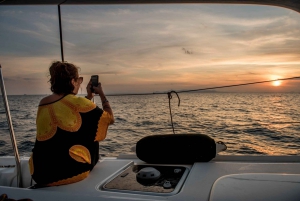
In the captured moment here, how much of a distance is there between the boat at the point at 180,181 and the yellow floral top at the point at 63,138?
92mm

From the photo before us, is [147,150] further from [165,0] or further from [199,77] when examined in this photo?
[199,77]

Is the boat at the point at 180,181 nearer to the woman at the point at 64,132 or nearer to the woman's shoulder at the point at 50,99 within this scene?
the woman at the point at 64,132

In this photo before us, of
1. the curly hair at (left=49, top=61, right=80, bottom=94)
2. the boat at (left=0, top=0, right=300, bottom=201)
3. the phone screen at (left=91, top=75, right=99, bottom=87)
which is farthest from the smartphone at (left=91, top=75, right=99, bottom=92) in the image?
the boat at (left=0, top=0, right=300, bottom=201)

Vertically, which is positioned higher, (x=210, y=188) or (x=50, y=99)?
(x=50, y=99)

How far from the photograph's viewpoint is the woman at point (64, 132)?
191 cm

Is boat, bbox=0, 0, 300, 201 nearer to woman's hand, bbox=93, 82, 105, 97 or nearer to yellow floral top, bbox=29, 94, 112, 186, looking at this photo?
yellow floral top, bbox=29, 94, 112, 186

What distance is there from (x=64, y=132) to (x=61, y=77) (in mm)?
399

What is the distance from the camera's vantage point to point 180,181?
200 centimetres

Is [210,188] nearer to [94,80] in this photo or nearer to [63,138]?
[63,138]

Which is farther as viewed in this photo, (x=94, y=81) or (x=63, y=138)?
(x=94, y=81)

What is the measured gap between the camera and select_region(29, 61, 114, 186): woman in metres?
1.91

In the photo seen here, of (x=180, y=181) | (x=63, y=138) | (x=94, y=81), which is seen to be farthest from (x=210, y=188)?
(x=94, y=81)

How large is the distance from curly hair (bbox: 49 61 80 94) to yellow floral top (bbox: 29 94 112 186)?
83 mm

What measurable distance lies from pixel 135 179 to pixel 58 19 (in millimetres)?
1512
